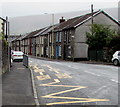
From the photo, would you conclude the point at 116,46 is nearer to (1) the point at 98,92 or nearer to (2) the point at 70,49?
(2) the point at 70,49

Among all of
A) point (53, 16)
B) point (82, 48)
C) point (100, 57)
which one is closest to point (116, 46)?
point (100, 57)

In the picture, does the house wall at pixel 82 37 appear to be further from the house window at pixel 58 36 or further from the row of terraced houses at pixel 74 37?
the house window at pixel 58 36

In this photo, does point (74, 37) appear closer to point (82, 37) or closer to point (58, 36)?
point (82, 37)

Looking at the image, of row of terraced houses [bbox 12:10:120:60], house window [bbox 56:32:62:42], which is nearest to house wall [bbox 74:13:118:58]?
row of terraced houses [bbox 12:10:120:60]

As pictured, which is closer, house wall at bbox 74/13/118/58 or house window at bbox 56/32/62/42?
house wall at bbox 74/13/118/58

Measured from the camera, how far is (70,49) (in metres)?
41.6

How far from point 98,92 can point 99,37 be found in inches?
1018

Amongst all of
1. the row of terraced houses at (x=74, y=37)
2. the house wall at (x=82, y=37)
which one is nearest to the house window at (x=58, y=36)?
the row of terraced houses at (x=74, y=37)

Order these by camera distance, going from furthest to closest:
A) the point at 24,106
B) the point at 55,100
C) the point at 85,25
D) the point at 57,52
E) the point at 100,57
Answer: the point at 57,52 < the point at 85,25 < the point at 100,57 < the point at 55,100 < the point at 24,106

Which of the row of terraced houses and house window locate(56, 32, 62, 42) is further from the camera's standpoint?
house window locate(56, 32, 62, 42)

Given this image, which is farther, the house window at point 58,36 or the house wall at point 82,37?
the house window at point 58,36

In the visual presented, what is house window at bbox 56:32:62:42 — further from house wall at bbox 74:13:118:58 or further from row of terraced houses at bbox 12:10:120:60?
house wall at bbox 74:13:118:58

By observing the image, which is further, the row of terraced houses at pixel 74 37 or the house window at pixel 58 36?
the house window at pixel 58 36

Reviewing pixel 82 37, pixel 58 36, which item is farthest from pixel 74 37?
pixel 58 36
